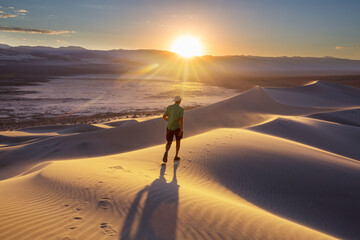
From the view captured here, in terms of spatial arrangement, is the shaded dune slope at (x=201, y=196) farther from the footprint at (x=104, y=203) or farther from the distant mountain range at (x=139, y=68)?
the distant mountain range at (x=139, y=68)

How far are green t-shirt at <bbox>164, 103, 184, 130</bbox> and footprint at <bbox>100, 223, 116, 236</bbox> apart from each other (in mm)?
3125

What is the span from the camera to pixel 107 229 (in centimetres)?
303

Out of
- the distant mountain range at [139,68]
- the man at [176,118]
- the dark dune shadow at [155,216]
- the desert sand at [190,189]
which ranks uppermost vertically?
the distant mountain range at [139,68]

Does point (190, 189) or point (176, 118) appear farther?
point (176, 118)

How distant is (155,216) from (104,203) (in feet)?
2.80

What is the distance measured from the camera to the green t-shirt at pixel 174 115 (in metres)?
5.81

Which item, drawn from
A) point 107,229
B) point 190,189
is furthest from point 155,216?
point 190,189

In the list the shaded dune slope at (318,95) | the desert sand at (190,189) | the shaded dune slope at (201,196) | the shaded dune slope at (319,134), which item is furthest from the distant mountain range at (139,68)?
the shaded dune slope at (201,196)

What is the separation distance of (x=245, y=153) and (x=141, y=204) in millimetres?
4070

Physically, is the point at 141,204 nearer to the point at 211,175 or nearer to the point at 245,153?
the point at 211,175

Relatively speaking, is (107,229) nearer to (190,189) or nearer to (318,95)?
(190,189)

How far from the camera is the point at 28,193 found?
4227 millimetres

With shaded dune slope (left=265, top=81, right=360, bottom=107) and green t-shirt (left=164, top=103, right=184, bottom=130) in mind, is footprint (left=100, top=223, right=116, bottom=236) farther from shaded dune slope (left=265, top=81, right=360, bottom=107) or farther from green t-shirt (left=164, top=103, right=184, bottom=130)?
shaded dune slope (left=265, top=81, right=360, bottom=107)

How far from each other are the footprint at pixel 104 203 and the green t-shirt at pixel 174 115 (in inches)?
101
